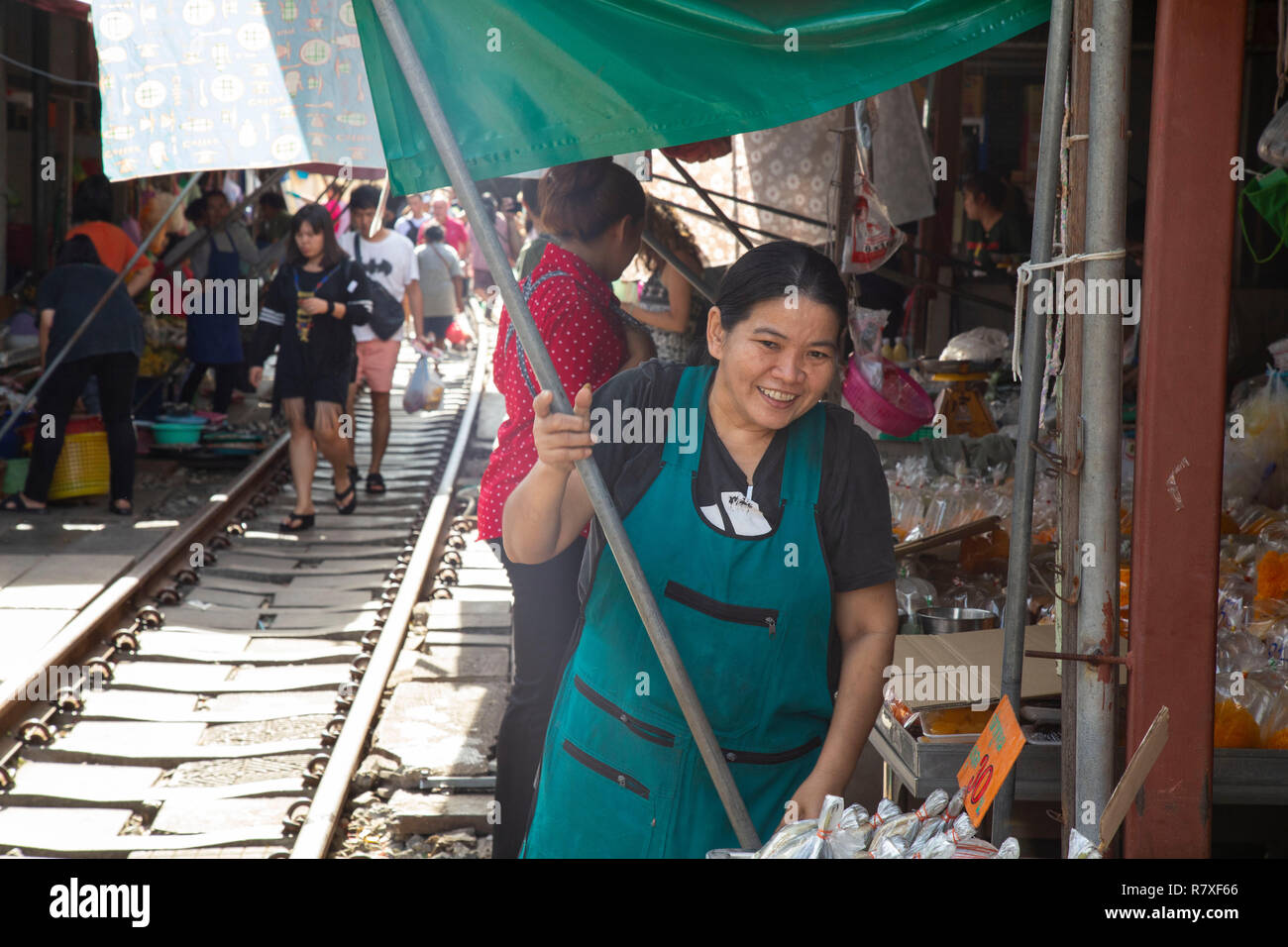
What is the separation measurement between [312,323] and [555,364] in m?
6.06

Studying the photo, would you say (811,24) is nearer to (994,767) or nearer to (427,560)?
(994,767)

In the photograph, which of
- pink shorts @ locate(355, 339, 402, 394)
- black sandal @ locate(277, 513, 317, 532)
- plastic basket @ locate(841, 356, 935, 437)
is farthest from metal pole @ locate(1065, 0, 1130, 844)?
pink shorts @ locate(355, 339, 402, 394)

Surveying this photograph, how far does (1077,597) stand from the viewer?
279cm

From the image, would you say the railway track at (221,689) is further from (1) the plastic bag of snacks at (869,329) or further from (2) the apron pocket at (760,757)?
(1) the plastic bag of snacks at (869,329)

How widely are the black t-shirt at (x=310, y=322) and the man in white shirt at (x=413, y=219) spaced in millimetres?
9136


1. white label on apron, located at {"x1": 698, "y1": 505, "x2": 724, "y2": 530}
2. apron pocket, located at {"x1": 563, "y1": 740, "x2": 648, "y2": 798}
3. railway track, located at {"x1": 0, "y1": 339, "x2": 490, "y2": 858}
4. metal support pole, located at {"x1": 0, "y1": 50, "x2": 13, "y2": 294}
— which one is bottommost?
railway track, located at {"x1": 0, "y1": 339, "x2": 490, "y2": 858}

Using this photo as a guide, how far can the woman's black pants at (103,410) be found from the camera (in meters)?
9.48

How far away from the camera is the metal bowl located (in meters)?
3.81

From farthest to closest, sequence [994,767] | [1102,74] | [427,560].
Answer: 1. [427,560]
2. [1102,74]
3. [994,767]

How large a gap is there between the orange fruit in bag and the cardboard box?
411mm

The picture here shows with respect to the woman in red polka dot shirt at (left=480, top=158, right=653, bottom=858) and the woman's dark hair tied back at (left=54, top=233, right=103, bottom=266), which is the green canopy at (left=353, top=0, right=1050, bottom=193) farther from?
the woman's dark hair tied back at (left=54, top=233, right=103, bottom=266)

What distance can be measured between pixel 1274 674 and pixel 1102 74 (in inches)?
69.3

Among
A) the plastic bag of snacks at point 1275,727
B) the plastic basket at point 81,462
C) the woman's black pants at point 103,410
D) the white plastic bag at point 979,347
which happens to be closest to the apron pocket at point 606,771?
the plastic bag of snacks at point 1275,727
